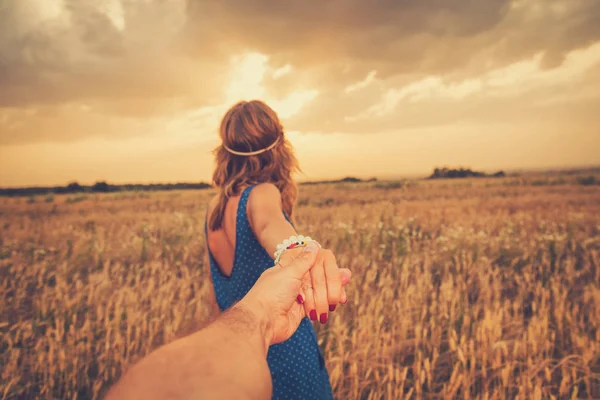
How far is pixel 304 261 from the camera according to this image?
1.08m

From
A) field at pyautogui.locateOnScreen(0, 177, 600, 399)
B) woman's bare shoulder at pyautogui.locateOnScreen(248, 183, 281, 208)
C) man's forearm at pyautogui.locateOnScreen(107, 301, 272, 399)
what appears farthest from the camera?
field at pyautogui.locateOnScreen(0, 177, 600, 399)

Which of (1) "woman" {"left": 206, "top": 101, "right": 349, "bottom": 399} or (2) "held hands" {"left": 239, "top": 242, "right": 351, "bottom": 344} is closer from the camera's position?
(2) "held hands" {"left": 239, "top": 242, "right": 351, "bottom": 344}

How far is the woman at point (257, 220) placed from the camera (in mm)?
1655

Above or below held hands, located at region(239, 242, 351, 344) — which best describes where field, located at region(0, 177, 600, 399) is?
below

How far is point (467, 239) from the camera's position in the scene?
5.59m

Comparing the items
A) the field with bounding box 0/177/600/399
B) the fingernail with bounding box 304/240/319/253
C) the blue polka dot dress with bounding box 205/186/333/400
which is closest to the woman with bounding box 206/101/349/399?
the blue polka dot dress with bounding box 205/186/333/400

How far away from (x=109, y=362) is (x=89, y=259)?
3.30 meters

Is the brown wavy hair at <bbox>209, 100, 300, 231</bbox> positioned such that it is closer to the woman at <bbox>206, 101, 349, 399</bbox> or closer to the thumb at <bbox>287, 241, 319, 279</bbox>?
the woman at <bbox>206, 101, 349, 399</bbox>

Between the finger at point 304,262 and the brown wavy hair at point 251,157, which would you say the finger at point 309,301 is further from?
the brown wavy hair at point 251,157

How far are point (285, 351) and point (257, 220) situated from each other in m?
0.61

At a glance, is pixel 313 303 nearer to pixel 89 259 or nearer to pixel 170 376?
pixel 170 376

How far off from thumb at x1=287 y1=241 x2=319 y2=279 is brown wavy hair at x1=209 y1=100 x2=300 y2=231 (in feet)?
2.37

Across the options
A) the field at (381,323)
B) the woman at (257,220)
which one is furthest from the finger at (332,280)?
the field at (381,323)

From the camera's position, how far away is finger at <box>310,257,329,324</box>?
112 centimetres
